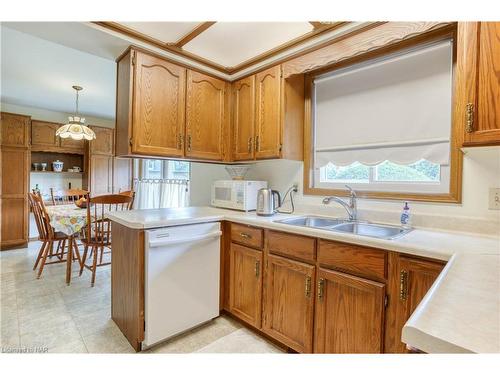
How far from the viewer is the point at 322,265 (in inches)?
58.3

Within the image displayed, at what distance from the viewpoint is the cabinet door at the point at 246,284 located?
6.02 ft

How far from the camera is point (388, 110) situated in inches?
71.7

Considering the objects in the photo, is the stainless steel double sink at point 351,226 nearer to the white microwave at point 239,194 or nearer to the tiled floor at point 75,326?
the white microwave at point 239,194

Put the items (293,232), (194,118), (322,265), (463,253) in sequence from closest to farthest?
(463,253)
(322,265)
(293,232)
(194,118)

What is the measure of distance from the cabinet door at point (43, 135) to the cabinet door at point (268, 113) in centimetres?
416

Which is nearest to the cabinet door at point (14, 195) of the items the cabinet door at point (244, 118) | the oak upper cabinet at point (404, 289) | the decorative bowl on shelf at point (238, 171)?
the decorative bowl on shelf at point (238, 171)

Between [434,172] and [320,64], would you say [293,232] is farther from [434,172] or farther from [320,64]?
[320,64]

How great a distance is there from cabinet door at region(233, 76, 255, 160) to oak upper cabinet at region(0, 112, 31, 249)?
377 cm

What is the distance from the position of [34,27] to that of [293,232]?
2.17 meters

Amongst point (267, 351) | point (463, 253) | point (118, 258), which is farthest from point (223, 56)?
point (267, 351)
